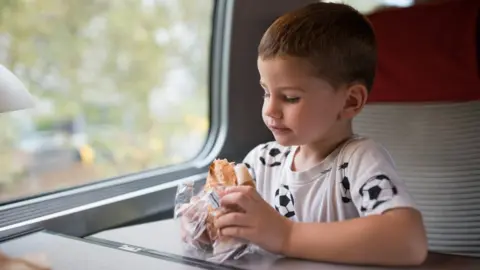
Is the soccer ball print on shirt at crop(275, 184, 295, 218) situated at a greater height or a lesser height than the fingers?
lesser

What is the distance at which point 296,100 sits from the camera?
1062mm

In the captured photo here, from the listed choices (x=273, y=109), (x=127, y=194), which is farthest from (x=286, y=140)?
(x=127, y=194)

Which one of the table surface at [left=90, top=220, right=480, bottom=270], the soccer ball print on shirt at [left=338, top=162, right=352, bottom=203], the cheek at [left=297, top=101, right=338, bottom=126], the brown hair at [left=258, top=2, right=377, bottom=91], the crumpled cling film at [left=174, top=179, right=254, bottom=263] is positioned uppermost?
the brown hair at [left=258, top=2, right=377, bottom=91]

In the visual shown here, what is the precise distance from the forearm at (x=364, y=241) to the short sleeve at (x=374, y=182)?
2 cm

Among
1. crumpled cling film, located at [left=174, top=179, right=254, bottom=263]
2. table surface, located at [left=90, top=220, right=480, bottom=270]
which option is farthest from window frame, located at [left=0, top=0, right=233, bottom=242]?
crumpled cling film, located at [left=174, top=179, right=254, bottom=263]

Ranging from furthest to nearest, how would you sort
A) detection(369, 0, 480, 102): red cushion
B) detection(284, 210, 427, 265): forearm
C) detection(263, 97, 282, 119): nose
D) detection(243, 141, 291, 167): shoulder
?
detection(369, 0, 480, 102): red cushion, detection(243, 141, 291, 167): shoulder, detection(263, 97, 282, 119): nose, detection(284, 210, 427, 265): forearm

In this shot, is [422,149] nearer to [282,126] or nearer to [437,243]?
[437,243]

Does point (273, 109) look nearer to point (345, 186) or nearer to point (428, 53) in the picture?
point (345, 186)

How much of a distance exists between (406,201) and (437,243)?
17.7 inches

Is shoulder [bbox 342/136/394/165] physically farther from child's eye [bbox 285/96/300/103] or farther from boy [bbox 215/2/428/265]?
child's eye [bbox 285/96/300/103]

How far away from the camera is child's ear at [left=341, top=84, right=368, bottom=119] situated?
1105 millimetres

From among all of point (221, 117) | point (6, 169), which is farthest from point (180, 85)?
point (6, 169)

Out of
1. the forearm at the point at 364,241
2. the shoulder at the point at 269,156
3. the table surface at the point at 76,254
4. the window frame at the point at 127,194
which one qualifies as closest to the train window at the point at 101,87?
the window frame at the point at 127,194

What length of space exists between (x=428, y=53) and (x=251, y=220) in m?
0.73
